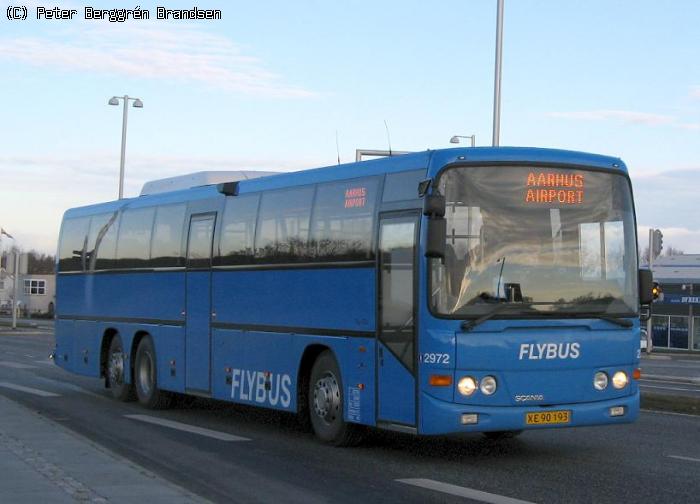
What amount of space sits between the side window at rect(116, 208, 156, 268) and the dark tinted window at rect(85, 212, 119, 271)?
306 millimetres

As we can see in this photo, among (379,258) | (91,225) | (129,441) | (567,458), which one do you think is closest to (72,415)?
(129,441)

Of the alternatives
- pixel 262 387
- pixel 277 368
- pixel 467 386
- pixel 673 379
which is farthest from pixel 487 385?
pixel 673 379

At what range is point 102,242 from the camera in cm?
2181

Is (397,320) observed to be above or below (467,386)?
above

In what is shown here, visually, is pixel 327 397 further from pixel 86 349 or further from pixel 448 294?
pixel 86 349

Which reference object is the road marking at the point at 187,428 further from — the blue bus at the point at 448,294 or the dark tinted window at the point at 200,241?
the dark tinted window at the point at 200,241

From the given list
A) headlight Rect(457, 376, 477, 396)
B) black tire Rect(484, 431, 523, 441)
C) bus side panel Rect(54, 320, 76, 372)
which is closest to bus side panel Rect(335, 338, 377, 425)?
headlight Rect(457, 376, 477, 396)

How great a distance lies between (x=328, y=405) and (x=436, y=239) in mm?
3199

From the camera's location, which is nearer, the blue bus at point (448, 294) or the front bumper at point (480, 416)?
the front bumper at point (480, 416)

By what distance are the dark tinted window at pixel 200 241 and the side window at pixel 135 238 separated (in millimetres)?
1788

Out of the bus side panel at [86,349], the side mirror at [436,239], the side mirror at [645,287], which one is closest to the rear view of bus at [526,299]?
the side mirror at [436,239]

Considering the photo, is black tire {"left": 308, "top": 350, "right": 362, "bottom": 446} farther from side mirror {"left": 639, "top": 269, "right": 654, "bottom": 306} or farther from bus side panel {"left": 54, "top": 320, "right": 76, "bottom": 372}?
bus side panel {"left": 54, "top": 320, "right": 76, "bottom": 372}

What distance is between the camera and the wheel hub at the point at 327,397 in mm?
14273

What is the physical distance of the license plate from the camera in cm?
1251
